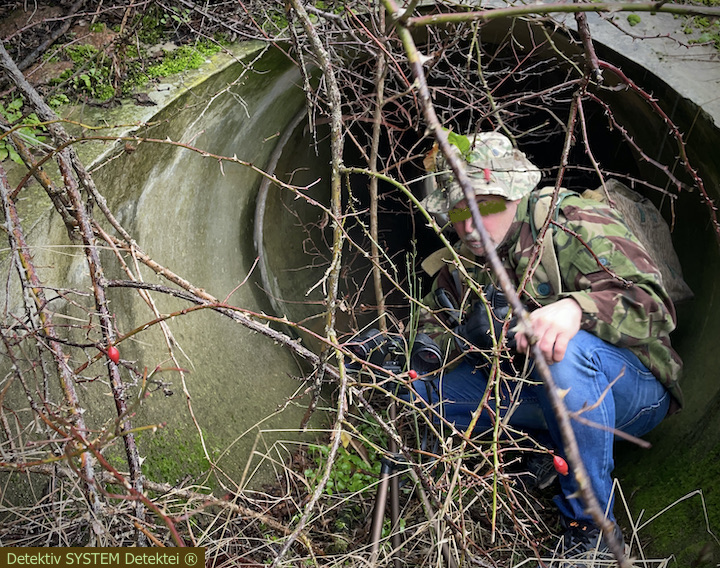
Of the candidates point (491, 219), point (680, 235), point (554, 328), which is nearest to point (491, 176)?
point (491, 219)

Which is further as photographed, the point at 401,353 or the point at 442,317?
the point at 442,317

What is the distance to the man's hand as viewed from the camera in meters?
2.05

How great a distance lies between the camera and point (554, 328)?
2.06 m

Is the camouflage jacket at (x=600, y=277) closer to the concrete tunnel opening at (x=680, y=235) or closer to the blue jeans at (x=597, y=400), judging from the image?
the blue jeans at (x=597, y=400)

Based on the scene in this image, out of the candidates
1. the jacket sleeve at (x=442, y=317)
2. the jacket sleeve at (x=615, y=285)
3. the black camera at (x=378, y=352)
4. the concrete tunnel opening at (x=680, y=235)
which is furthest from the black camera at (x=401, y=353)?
the jacket sleeve at (x=615, y=285)

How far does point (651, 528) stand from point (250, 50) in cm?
269

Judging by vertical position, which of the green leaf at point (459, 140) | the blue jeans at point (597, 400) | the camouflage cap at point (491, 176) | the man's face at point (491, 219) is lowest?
the blue jeans at point (597, 400)

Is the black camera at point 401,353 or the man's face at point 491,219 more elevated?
the man's face at point 491,219

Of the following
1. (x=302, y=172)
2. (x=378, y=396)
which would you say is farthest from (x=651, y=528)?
(x=302, y=172)

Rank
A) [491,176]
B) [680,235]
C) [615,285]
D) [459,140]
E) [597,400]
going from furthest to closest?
[680,235] < [491,176] < [615,285] < [597,400] < [459,140]

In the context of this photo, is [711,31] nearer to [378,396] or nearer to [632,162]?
[632,162]

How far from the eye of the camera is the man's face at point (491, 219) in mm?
2338

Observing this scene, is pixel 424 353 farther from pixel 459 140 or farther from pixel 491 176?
pixel 459 140

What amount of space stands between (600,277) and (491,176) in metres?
0.59
